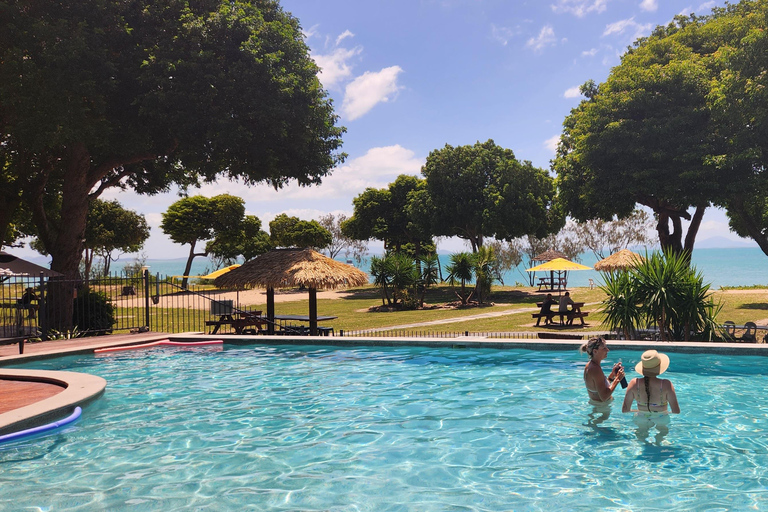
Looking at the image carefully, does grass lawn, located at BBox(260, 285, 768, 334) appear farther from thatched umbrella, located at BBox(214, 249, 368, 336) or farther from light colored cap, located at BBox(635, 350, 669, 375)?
light colored cap, located at BBox(635, 350, 669, 375)

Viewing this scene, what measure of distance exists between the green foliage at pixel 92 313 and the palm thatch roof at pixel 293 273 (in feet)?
13.2

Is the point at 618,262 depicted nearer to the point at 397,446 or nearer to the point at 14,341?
the point at 397,446

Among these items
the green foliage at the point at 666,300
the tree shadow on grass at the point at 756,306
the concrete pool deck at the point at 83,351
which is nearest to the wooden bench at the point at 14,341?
the concrete pool deck at the point at 83,351

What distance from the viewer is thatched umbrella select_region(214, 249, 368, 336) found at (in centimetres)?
1767

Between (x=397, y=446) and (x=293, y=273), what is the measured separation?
11353mm

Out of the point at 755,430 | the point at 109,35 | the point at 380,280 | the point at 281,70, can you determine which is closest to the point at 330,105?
the point at 281,70

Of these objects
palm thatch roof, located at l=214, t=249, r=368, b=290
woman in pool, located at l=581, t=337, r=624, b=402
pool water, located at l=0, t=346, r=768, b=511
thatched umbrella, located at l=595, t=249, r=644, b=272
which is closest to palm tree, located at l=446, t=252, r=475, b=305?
thatched umbrella, located at l=595, t=249, r=644, b=272

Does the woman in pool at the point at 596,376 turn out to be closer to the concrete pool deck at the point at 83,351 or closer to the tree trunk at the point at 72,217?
the concrete pool deck at the point at 83,351

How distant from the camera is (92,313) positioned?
19016mm

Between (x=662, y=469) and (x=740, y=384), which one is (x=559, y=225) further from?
(x=662, y=469)

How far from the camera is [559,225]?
144ft

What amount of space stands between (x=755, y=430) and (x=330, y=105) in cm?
1895

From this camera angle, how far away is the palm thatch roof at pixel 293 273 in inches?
696

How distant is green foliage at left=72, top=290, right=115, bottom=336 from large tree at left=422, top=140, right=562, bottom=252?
2794cm
